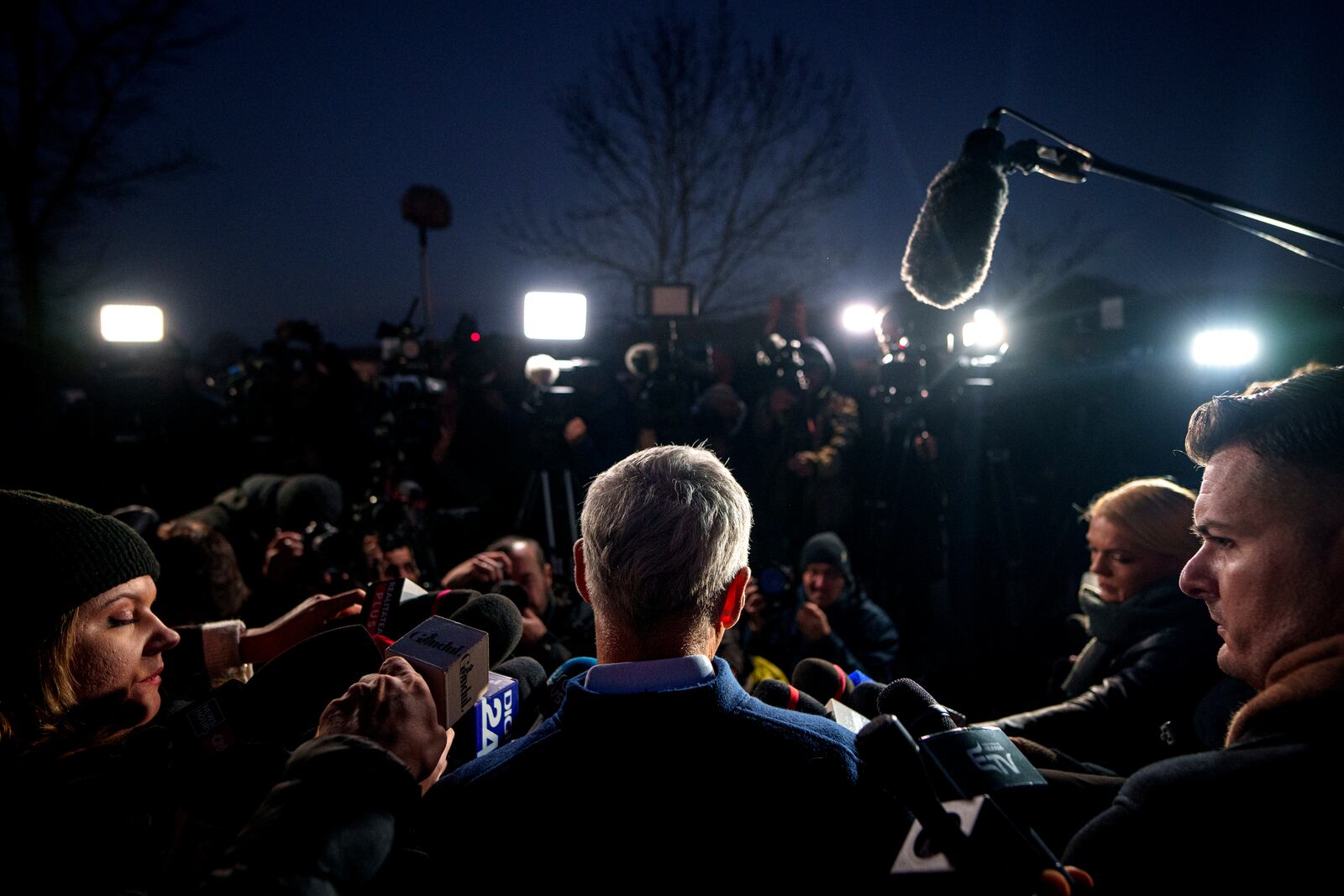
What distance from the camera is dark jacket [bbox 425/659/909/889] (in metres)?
0.90

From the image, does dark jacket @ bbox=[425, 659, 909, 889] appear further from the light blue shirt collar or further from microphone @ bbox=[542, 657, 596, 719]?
microphone @ bbox=[542, 657, 596, 719]

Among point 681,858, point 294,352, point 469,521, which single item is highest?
point 294,352

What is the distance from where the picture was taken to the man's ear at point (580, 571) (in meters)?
1.14

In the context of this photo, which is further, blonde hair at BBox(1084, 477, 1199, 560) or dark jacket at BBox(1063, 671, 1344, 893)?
blonde hair at BBox(1084, 477, 1199, 560)

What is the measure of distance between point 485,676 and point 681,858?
0.50 meters

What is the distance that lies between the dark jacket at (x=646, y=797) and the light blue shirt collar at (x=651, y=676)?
20 mm

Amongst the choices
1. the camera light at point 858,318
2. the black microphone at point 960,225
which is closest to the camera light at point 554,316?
the camera light at point 858,318

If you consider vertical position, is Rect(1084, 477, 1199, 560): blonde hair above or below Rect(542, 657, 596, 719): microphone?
above

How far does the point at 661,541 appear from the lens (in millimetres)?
1024

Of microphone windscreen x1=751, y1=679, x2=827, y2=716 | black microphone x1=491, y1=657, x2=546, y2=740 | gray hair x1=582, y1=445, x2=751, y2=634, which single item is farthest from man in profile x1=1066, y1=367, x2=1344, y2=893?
black microphone x1=491, y1=657, x2=546, y2=740

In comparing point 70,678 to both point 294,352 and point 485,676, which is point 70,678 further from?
point 294,352

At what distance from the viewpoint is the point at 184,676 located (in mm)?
1608

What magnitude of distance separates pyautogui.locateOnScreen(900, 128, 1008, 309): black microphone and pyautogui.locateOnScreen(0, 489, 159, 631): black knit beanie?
6.16 feet

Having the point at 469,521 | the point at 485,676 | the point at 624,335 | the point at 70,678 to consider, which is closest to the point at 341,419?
the point at 469,521
